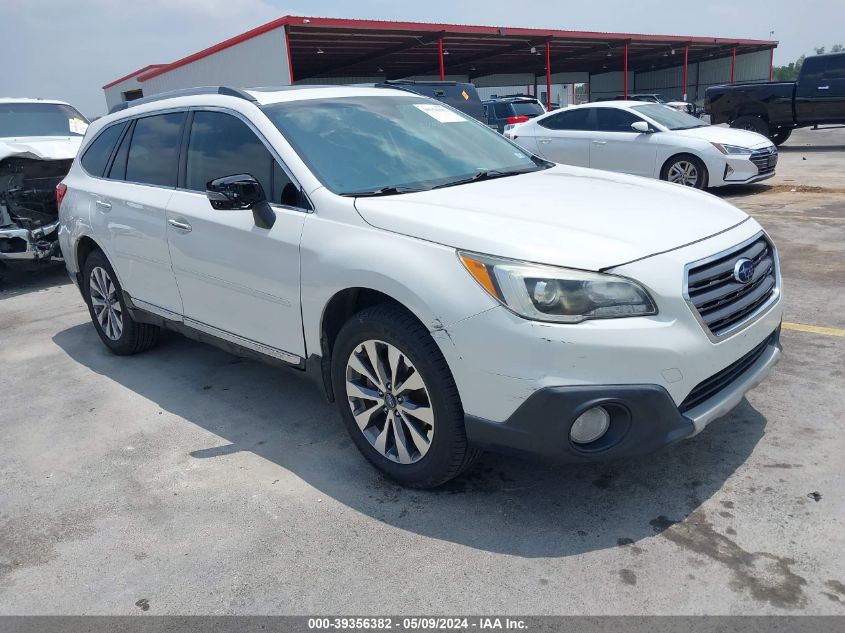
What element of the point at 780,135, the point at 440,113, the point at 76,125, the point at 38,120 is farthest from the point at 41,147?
the point at 780,135

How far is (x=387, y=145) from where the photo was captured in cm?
379

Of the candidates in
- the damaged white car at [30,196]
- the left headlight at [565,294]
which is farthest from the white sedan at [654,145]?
the left headlight at [565,294]

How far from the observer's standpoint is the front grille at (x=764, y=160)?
418 inches

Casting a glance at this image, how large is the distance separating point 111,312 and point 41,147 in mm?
3947

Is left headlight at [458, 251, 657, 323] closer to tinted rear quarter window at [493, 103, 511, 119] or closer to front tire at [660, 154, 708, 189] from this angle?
front tire at [660, 154, 708, 189]

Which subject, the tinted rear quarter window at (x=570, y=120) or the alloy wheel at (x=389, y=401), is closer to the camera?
the alloy wheel at (x=389, y=401)

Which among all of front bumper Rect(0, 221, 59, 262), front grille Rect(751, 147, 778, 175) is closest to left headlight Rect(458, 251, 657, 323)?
front bumper Rect(0, 221, 59, 262)

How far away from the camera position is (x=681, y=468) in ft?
10.7

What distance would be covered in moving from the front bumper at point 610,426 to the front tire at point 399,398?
0.16 meters

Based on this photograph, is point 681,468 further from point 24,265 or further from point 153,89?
point 153,89

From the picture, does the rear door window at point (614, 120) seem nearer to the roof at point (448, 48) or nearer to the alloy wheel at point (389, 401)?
the alloy wheel at point (389, 401)

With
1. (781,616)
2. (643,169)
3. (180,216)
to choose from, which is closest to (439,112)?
(180,216)

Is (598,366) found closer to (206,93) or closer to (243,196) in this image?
(243,196)

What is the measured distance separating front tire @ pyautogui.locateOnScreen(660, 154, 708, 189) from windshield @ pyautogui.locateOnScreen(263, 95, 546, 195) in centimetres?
721
